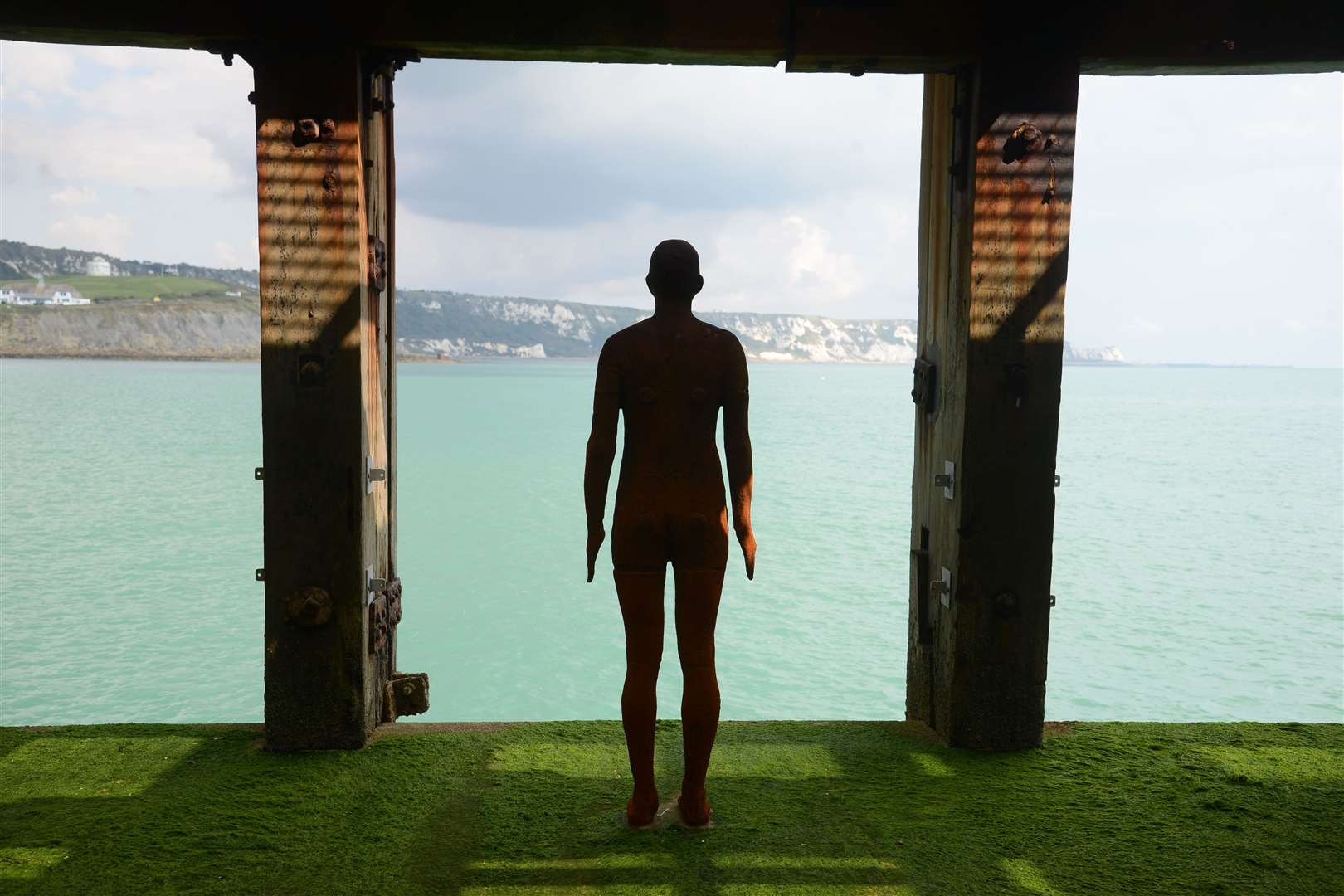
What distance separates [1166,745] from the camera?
386 cm

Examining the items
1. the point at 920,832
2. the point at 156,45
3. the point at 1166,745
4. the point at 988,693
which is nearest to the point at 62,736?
the point at 156,45

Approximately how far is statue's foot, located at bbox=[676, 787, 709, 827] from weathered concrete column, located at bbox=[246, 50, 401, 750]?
1432mm

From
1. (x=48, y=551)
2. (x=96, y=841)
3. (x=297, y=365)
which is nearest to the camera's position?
(x=96, y=841)

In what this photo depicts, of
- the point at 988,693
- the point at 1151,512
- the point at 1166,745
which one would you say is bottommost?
the point at 1151,512

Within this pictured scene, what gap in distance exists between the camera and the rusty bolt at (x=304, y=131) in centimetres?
340

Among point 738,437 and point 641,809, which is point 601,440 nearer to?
point 738,437

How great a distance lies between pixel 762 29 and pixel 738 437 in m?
1.64

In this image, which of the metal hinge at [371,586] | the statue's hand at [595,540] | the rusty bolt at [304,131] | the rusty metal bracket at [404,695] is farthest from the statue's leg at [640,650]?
the rusty bolt at [304,131]

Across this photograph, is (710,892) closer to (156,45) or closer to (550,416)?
(156,45)

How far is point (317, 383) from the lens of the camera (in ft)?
11.5

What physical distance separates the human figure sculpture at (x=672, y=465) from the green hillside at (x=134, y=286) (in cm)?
11108

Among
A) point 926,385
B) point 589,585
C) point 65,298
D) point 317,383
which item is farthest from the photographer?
point 65,298

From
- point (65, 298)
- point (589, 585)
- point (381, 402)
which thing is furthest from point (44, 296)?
point (381, 402)

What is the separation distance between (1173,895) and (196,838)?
2.99m
